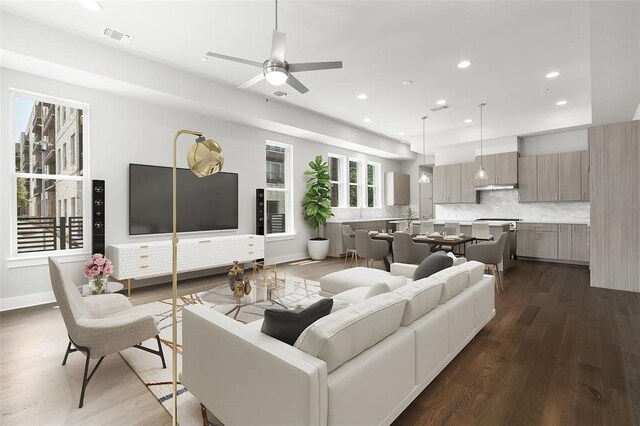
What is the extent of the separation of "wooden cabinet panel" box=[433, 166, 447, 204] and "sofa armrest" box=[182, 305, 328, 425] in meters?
7.92

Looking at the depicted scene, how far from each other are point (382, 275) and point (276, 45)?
2713 mm

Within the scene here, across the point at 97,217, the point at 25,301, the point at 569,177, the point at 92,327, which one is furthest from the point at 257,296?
the point at 569,177

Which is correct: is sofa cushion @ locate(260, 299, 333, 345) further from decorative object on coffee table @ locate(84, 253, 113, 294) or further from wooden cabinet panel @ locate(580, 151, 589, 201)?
wooden cabinet panel @ locate(580, 151, 589, 201)

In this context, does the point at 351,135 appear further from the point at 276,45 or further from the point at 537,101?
the point at 276,45

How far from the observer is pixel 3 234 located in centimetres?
378

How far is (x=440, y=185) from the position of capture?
8.70m

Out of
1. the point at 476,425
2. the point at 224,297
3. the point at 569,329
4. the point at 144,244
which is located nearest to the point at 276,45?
the point at 224,297

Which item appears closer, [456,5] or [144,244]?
[456,5]

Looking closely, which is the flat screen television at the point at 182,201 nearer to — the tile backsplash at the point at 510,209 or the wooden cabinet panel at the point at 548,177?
the tile backsplash at the point at 510,209

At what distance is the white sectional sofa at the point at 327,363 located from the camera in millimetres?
1296

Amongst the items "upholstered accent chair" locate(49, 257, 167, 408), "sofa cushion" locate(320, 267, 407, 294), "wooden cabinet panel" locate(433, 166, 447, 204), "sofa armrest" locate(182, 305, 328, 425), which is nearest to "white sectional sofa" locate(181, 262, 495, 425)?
"sofa armrest" locate(182, 305, 328, 425)

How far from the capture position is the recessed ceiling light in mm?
3049

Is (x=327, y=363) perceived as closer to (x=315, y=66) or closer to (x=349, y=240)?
(x=315, y=66)

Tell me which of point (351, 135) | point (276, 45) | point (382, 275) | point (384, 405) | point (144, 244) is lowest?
point (384, 405)
